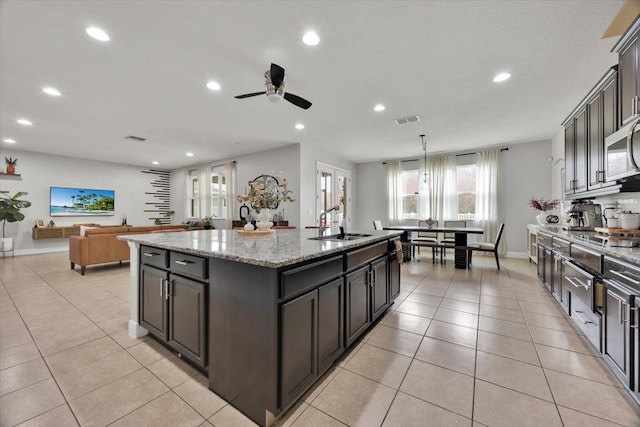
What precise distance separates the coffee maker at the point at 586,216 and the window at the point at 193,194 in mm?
9473

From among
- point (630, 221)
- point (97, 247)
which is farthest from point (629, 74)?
point (97, 247)

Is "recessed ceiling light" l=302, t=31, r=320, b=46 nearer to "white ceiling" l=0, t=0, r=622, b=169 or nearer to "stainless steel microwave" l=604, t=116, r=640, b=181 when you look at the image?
"white ceiling" l=0, t=0, r=622, b=169

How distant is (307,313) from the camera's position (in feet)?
4.95

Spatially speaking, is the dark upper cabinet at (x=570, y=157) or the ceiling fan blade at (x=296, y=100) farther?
the dark upper cabinet at (x=570, y=157)

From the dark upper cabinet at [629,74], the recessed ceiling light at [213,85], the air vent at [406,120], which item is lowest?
the dark upper cabinet at [629,74]

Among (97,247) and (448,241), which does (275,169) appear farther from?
(448,241)

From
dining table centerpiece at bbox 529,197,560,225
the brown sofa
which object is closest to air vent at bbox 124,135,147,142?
the brown sofa

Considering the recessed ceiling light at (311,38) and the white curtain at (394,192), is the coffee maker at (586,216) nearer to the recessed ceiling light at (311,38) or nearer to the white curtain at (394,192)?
the recessed ceiling light at (311,38)

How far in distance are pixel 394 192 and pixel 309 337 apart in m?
6.64

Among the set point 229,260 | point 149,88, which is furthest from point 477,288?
point 149,88

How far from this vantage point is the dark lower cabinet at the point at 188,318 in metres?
1.67

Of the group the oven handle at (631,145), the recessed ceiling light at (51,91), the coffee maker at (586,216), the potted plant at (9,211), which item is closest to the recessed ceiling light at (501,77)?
the oven handle at (631,145)

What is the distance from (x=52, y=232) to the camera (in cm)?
687

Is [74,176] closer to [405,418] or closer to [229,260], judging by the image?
[229,260]
